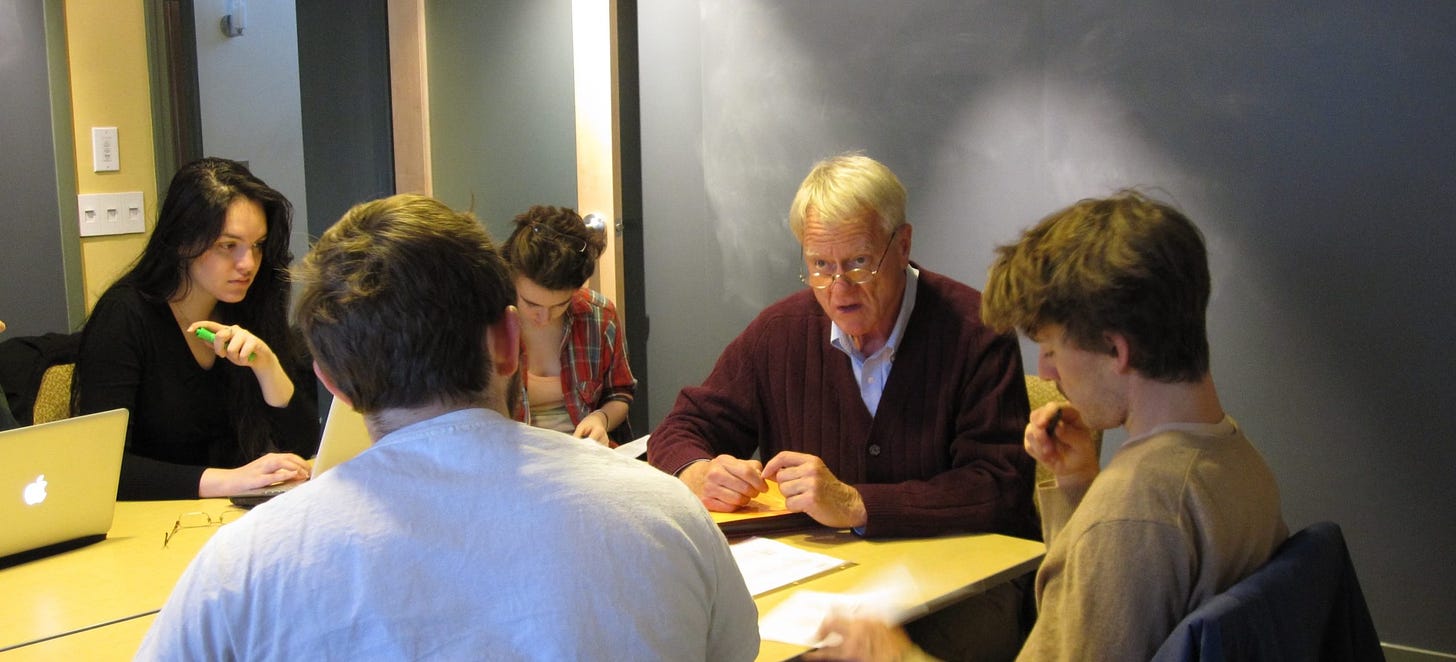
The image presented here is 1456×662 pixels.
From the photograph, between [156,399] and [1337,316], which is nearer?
[156,399]

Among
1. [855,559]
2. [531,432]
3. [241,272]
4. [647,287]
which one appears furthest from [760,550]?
[647,287]

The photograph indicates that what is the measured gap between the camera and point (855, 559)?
2023 mm

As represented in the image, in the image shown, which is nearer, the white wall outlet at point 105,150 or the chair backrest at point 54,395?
the chair backrest at point 54,395

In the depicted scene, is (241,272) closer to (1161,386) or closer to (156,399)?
(156,399)

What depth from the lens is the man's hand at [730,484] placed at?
2193mm

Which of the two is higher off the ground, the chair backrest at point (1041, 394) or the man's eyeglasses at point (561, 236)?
the man's eyeglasses at point (561, 236)

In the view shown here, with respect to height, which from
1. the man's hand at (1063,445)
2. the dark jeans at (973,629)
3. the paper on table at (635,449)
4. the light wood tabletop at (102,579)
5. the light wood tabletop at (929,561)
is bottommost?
the dark jeans at (973,629)

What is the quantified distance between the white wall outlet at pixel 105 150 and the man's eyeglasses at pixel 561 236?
227 centimetres

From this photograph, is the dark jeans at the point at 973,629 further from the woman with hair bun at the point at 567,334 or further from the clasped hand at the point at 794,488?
the woman with hair bun at the point at 567,334

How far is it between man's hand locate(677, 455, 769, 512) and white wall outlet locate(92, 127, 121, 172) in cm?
329

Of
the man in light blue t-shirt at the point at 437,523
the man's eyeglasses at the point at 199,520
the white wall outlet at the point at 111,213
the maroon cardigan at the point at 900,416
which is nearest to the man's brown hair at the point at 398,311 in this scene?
the man in light blue t-shirt at the point at 437,523

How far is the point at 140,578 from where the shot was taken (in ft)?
6.48

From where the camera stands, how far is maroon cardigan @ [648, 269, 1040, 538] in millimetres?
2174

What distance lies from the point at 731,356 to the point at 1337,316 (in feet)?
5.09
